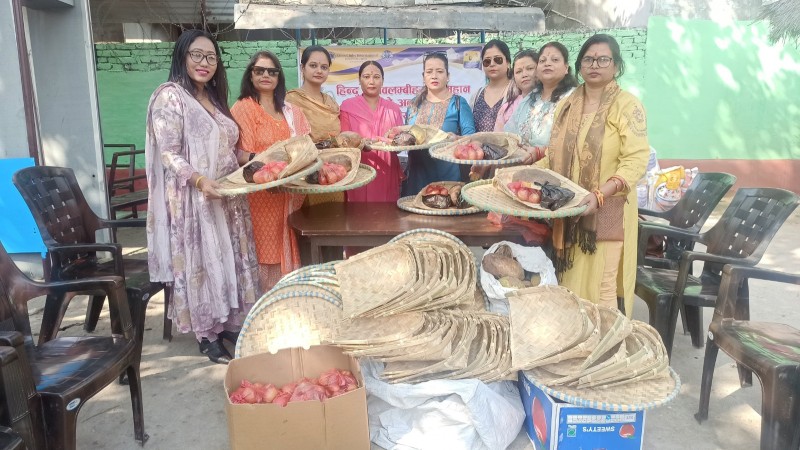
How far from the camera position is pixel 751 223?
10.5 feet

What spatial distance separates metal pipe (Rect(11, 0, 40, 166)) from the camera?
4.49 meters

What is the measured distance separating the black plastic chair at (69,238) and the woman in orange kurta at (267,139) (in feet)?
2.14

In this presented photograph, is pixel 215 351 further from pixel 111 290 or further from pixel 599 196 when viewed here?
pixel 599 196

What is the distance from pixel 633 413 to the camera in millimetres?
2289

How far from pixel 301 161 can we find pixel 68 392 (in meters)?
1.53

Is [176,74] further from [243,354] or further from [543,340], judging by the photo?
[543,340]

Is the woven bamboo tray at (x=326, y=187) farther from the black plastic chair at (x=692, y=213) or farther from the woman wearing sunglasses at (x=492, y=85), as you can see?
the black plastic chair at (x=692, y=213)

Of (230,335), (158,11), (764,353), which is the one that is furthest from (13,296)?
(158,11)

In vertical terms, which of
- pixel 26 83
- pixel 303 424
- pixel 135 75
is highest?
pixel 135 75

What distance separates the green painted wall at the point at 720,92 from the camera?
7.80 meters

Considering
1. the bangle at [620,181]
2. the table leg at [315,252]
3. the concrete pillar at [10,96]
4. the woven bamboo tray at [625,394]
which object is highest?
the concrete pillar at [10,96]

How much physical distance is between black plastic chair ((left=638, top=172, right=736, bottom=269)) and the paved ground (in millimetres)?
556

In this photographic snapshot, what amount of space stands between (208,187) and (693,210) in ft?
10.3

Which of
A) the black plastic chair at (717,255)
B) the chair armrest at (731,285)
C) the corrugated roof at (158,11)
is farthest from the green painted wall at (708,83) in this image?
the chair armrest at (731,285)
